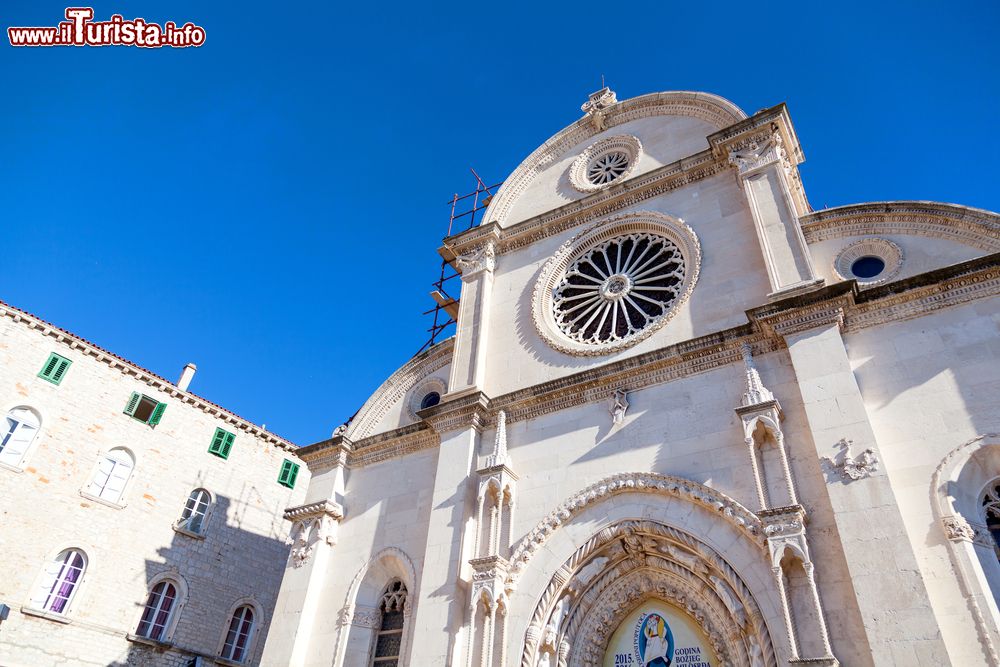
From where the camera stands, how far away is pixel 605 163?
17.8 m

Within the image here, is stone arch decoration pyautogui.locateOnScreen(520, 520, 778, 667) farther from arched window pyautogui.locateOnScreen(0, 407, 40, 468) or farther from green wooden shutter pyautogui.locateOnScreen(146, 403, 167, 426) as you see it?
green wooden shutter pyautogui.locateOnScreen(146, 403, 167, 426)

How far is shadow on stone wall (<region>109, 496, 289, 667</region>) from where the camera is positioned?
802 inches

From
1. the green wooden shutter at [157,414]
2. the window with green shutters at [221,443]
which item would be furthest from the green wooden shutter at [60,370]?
the window with green shutters at [221,443]

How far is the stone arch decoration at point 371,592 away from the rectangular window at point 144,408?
38.9ft

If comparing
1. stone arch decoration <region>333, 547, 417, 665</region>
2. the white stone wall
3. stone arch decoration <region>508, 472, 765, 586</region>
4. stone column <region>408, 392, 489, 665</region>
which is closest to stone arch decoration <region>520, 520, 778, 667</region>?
stone arch decoration <region>508, 472, 765, 586</region>

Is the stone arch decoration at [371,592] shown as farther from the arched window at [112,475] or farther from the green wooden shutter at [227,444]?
the green wooden shutter at [227,444]

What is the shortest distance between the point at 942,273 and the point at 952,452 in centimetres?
297

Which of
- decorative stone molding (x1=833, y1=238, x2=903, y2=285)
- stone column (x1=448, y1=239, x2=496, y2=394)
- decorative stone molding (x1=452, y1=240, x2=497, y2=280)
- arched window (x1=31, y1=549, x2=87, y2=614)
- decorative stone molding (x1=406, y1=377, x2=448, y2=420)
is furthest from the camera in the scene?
arched window (x1=31, y1=549, x2=87, y2=614)

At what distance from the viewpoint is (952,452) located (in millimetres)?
9555

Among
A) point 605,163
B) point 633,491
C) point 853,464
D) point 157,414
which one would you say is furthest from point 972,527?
point 157,414

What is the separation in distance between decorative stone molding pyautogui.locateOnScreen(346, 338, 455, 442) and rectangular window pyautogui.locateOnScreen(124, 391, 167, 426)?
9.45 metres

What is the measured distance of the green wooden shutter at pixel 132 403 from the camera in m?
21.9

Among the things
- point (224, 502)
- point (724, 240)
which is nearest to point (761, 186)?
point (724, 240)

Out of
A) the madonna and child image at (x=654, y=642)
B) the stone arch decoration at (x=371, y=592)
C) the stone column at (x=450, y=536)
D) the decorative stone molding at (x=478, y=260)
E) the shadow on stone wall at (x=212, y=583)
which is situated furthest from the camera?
the shadow on stone wall at (x=212, y=583)
